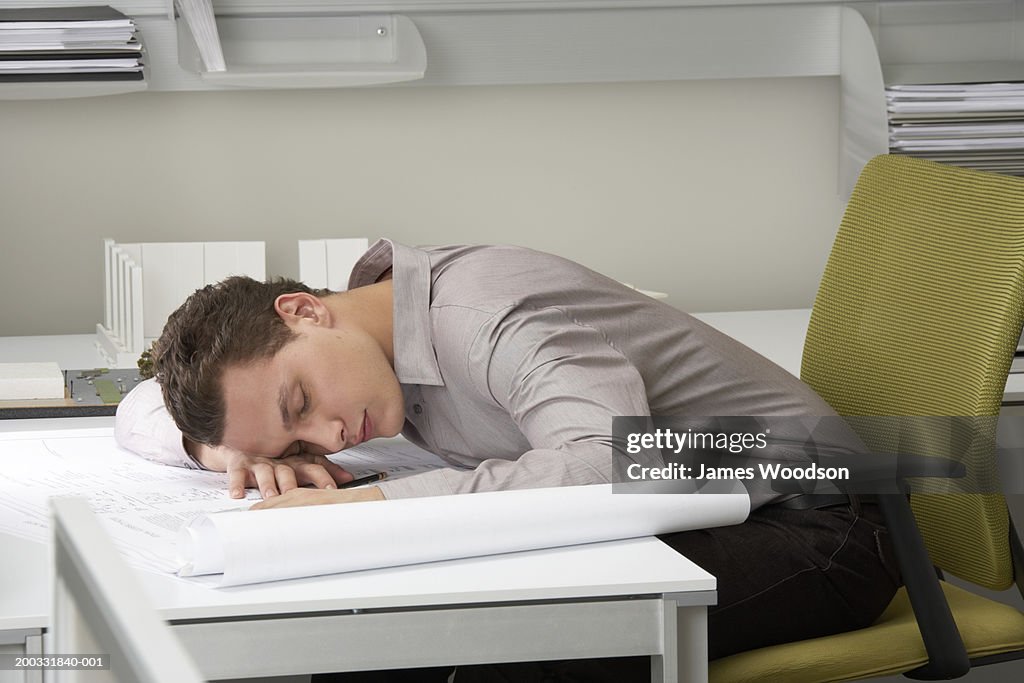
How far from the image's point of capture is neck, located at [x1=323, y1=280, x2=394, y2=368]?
1356mm

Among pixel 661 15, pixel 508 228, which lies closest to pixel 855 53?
pixel 661 15

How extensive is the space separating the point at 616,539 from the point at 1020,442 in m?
0.91

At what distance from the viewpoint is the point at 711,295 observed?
2.55m

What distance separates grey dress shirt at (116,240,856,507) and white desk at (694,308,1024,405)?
1.89ft

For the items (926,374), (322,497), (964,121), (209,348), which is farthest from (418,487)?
(964,121)

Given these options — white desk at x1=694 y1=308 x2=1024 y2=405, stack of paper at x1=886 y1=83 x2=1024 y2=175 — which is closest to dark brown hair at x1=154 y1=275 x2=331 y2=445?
white desk at x1=694 y1=308 x2=1024 y2=405

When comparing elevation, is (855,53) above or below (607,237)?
above

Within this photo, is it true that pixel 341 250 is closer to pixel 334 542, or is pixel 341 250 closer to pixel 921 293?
pixel 921 293

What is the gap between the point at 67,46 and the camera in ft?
6.91

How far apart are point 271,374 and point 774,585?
54 cm

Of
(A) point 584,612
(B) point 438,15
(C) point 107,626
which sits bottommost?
(A) point 584,612

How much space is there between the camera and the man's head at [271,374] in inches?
48.5

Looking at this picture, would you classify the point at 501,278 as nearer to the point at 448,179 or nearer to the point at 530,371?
the point at 530,371

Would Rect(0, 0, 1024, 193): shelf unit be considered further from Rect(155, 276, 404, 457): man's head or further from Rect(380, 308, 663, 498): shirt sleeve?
Rect(380, 308, 663, 498): shirt sleeve
